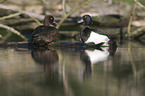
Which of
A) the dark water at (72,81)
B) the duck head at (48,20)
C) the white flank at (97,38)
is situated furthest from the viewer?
the duck head at (48,20)

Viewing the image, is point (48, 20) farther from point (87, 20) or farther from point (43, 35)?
point (87, 20)

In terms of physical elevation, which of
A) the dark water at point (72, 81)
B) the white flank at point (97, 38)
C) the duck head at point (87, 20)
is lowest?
the dark water at point (72, 81)

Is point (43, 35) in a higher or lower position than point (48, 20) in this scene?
lower

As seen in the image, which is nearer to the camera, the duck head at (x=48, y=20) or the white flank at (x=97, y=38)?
the white flank at (x=97, y=38)

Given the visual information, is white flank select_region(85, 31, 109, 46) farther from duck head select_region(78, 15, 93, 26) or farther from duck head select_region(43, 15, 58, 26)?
duck head select_region(43, 15, 58, 26)

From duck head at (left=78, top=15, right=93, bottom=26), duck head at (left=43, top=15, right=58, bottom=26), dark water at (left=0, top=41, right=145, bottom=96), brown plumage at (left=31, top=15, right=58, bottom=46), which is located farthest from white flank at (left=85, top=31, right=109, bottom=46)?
dark water at (left=0, top=41, right=145, bottom=96)

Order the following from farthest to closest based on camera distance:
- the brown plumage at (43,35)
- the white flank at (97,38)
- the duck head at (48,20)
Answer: the duck head at (48,20) → the brown plumage at (43,35) → the white flank at (97,38)

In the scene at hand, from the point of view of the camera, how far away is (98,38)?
10609 millimetres

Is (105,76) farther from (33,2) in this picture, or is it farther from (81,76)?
(33,2)

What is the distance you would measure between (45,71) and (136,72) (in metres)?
1.78

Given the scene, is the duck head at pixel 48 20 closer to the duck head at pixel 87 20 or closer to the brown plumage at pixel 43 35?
the brown plumage at pixel 43 35

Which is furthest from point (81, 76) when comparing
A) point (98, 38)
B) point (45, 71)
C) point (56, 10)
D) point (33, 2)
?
point (33, 2)

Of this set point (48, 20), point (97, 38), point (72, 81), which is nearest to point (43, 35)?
point (48, 20)

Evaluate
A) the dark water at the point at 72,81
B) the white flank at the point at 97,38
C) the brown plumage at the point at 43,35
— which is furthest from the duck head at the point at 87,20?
the dark water at the point at 72,81
